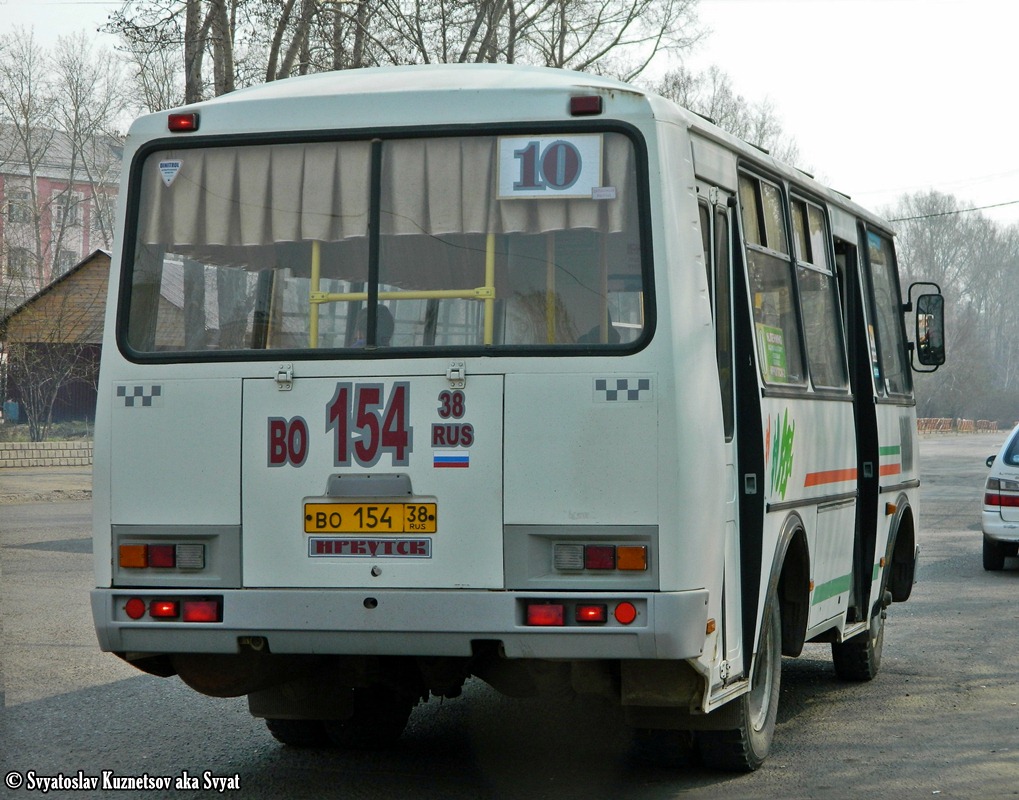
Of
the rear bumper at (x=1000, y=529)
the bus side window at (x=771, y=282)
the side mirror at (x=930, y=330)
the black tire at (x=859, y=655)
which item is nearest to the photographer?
the bus side window at (x=771, y=282)

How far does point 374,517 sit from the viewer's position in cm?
570

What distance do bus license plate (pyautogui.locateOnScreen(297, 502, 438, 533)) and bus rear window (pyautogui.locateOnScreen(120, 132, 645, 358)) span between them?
63 cm

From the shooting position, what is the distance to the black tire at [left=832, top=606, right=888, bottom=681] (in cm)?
934

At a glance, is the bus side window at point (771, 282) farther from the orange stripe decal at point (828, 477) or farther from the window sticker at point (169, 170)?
the window sticker at point (169, 170)

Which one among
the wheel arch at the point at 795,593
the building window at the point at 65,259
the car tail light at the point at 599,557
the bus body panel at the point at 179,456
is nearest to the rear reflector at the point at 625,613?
the car tail light at the point at 599,557

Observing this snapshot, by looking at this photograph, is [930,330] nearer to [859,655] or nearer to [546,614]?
[859,655]

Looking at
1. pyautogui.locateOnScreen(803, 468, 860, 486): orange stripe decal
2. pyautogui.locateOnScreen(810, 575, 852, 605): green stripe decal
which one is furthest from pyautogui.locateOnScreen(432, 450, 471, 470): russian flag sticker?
pyautogui.locateOnScreen(810, 575, 852, 605): green stripe decal

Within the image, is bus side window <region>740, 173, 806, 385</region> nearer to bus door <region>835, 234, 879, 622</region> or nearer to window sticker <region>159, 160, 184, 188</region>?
bus door <region>835, 234, 879, 622</region>

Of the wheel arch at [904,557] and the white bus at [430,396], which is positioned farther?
the wheel arch at [904,557]

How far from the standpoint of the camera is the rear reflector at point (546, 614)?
18.0ft

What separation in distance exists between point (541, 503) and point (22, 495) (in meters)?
23.4

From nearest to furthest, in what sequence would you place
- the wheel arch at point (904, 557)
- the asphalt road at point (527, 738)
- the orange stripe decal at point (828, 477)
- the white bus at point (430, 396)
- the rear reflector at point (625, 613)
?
the rear reflector at point (625, 613) < the white bus at point (430, 396) < the asphalt road at point (527, 738) < the orange stripe decal at point (828, 477) < the wheel arch at point (904, 557)

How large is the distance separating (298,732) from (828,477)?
3.12 m

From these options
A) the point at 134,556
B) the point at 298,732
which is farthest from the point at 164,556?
the point at 298,732
